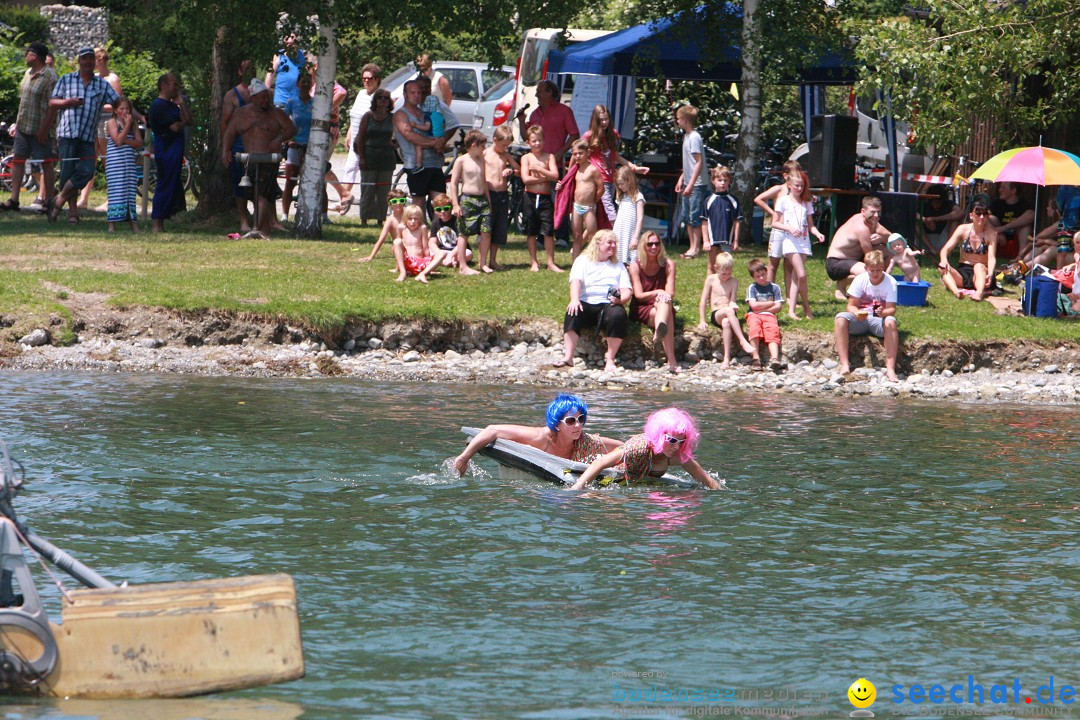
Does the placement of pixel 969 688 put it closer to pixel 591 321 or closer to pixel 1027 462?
pixel 1027 462

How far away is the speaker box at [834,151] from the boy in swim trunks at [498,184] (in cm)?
493

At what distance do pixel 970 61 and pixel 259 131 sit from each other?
936 cm

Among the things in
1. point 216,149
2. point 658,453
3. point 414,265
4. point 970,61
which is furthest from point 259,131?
point 658,453

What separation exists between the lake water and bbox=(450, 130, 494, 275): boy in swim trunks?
450cm

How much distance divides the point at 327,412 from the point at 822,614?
657cm

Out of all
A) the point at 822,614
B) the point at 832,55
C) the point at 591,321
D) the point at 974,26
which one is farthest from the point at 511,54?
the point at 822,614

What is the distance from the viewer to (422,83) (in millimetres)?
19719

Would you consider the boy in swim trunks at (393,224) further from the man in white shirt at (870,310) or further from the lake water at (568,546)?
the man in white shirt at (870,310)

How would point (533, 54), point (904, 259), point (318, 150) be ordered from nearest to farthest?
point (904, 259)
point (318, 150)
point (533, 54)

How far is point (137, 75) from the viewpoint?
2911cm

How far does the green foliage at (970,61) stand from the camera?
59.3 ft

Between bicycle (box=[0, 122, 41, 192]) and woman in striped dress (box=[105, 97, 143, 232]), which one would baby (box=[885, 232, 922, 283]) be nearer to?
woman in striped dress (box=[105, 97, 143, 232])

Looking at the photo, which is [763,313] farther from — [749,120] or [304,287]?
[304,287]

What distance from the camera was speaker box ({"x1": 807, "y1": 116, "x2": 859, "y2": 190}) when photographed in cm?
2070
